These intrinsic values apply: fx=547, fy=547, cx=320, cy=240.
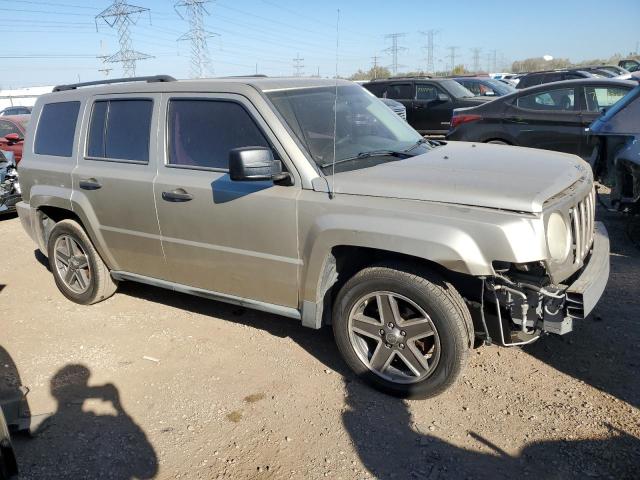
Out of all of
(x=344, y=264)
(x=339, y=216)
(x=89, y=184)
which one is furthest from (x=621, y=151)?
(x=89, y=184)

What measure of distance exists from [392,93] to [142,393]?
1271 cm

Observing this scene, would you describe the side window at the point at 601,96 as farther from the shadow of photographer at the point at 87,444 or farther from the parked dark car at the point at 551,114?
the shadow of photographer at the point at 87,444

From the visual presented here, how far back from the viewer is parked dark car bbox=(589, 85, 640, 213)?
5.33 meters

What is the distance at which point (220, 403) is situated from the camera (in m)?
3.55

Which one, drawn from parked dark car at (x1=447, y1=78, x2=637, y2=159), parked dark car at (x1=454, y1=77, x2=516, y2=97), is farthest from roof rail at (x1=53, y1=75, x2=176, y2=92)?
parked dark car at (x1=454, y1=77, x2=516, y2=97)

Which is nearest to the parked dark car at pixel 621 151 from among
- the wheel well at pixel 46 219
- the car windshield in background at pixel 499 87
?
the wheel well at pixel 46 219

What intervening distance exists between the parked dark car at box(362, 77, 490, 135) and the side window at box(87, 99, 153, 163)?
10.8 metres

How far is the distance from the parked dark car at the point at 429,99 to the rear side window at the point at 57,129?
34.4 feet

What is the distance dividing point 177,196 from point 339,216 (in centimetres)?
133

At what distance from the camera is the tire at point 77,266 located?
492cm

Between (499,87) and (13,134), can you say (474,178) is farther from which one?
(499,87)

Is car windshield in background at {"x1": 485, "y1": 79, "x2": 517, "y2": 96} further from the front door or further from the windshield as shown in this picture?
the front door

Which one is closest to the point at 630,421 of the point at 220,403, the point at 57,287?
the point at 220,403

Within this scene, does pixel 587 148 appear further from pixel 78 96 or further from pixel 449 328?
pixel 78 96
